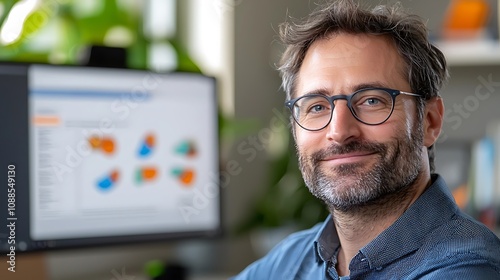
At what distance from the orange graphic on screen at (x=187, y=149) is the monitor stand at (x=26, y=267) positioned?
0.39 meters

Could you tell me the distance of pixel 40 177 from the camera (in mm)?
1455

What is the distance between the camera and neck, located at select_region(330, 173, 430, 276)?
3.60 feet

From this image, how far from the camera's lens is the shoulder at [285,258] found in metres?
1.27

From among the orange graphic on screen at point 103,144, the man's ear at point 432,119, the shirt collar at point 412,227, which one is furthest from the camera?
the orange graphic on screen at point 103,144

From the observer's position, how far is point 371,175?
3.49ft

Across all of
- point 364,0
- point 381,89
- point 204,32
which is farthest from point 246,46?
point 381,89

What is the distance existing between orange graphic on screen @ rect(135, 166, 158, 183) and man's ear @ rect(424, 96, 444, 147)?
2.24ft

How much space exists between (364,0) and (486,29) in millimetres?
1068

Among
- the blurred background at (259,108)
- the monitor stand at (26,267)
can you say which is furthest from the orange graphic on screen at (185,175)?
the monitor stand at (26,267)

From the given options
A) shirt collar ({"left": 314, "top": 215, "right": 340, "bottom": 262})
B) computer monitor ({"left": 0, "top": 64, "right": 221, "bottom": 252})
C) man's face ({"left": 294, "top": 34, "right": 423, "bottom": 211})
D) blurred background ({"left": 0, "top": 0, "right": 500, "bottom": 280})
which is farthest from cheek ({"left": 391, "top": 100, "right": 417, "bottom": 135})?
blurred background ({"left": 0, "top": 0, "right": 500, "bottom": 280})

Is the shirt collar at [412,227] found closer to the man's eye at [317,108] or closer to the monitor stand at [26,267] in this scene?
the man's eye at [317,108]

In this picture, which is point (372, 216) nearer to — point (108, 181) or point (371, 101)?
point (371, 101)

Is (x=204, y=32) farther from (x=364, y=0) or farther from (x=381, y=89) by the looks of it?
(x=381, y=89)

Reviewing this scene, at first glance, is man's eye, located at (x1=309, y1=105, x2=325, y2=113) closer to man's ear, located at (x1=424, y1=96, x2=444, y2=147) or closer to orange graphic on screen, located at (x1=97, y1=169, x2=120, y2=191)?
man's ear, located at (x1=424, y1=96, x2=444, y2=147)
